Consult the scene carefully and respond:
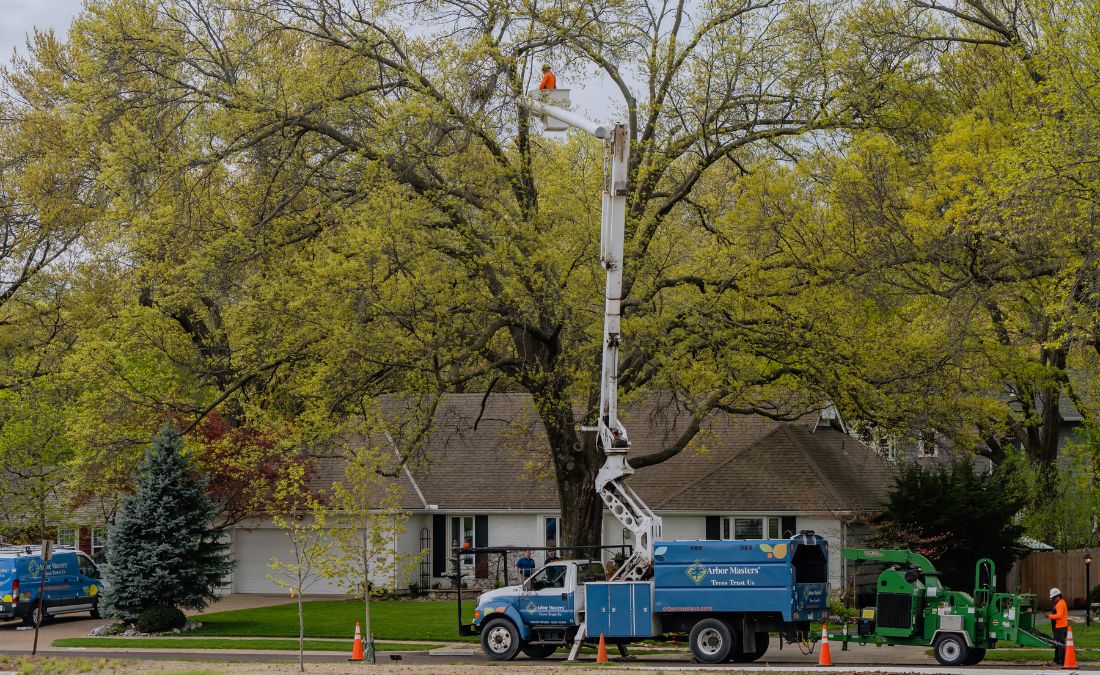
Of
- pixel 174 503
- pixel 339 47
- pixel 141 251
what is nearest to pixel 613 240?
pixel 339 47

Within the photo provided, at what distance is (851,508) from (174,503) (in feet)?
60.1

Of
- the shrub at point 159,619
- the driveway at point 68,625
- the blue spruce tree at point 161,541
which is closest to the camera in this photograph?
the driveway at point 68,625

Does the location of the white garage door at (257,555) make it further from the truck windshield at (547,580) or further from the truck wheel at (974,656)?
the truck wheel at (974,656)

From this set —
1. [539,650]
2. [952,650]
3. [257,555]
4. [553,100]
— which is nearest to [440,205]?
[553,100]

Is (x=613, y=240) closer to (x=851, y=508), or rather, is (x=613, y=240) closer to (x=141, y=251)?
(x=141, y=251)

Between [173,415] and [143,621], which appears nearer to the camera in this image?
[143,621]

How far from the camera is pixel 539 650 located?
26.2m

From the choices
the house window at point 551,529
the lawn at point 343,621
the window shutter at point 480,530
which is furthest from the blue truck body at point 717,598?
the window shutter at point 480,530

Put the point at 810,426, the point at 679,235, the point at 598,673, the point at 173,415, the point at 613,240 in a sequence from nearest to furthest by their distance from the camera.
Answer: the point at 598,673
the point at 613,240
the point at 679,235
the point at 173,415
the point at 810,426

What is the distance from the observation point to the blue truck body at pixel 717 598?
23625 mm

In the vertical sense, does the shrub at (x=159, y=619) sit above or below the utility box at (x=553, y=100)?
below

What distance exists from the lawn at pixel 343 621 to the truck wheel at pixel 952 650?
1019cm

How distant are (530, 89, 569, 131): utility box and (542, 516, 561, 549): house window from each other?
821 inches

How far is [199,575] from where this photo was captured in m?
33.0
